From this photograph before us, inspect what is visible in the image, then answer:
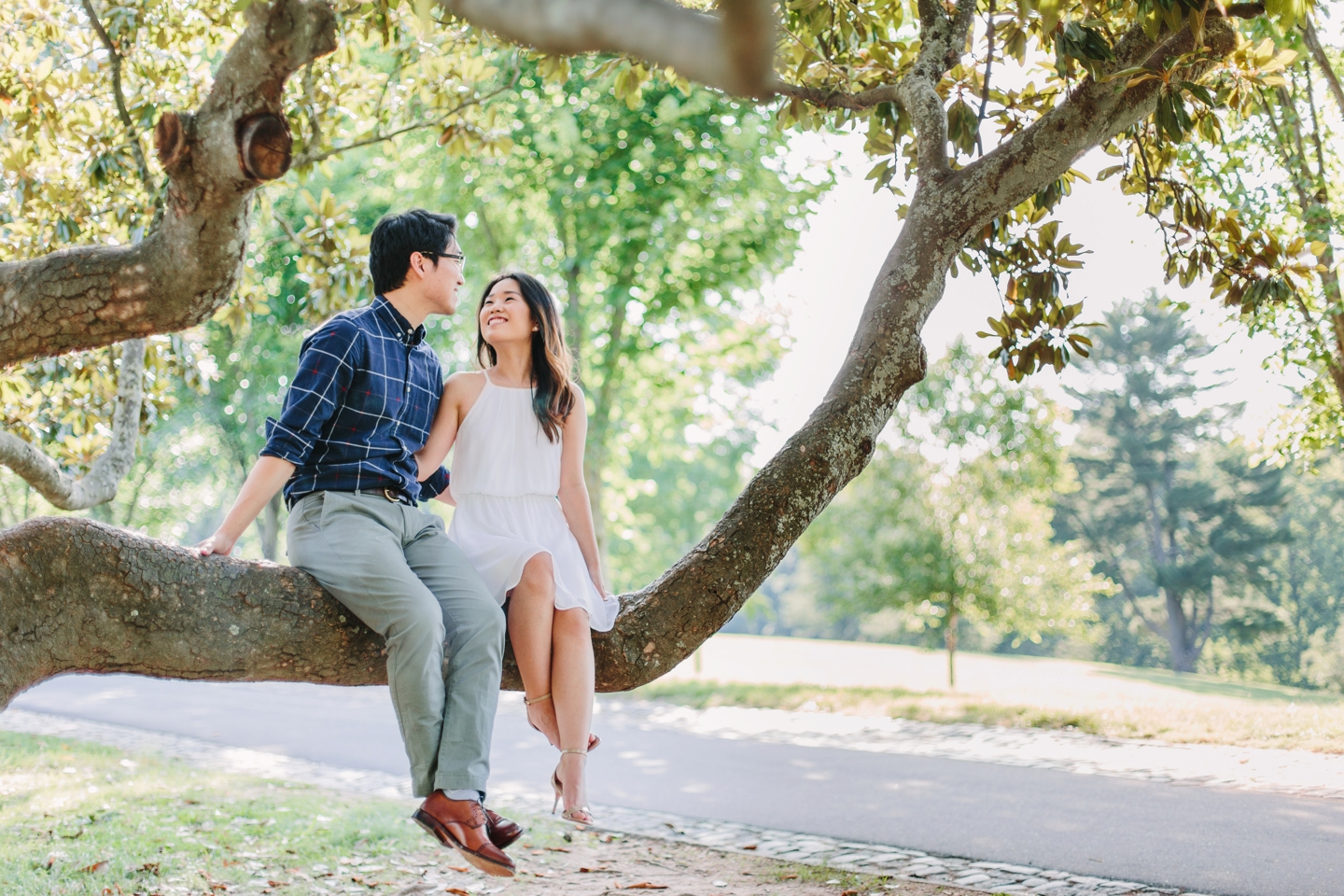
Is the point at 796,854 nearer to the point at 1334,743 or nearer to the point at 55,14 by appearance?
the point at 1334,743

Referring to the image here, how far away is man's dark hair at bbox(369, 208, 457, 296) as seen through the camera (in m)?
3.76

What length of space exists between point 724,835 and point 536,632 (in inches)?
189

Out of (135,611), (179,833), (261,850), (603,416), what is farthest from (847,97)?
(603,416)

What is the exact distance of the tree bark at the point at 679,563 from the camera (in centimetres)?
263

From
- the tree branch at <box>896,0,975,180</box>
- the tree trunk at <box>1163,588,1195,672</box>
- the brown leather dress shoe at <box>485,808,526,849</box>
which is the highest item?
the tree branch at <box>896,0,975,180</box>

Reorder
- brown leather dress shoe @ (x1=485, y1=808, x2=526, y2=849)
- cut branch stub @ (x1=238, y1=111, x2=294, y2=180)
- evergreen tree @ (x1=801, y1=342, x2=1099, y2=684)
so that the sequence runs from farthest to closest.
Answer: evergreen tree @ (x1=801, y1=342, x2=1099, y2=684), brown leather dress shoe @ (x1=485, y1=808, x2=526, y2=849), cut branch stub @ (x1=238, y1=111, x2=294, y2=180)

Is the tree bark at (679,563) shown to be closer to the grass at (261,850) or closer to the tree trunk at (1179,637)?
the grass at (261,850)

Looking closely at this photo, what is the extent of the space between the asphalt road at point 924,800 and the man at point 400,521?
15.3 feet

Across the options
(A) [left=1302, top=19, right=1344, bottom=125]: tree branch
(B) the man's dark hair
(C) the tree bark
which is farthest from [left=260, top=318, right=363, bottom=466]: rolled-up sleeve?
(A) [left=1302, top=19, right=1344, bottom=125]: tree branch

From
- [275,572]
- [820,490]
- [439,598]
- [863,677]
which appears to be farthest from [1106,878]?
[863,677]

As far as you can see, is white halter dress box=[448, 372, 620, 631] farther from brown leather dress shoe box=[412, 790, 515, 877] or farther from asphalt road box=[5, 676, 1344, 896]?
asphalt road box=[5, 676, 1344, 896]

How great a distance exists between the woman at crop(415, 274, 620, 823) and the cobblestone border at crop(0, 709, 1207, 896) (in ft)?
11.8

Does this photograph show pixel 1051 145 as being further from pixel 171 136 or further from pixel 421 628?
pixel 171 136

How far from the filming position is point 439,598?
3.32m
